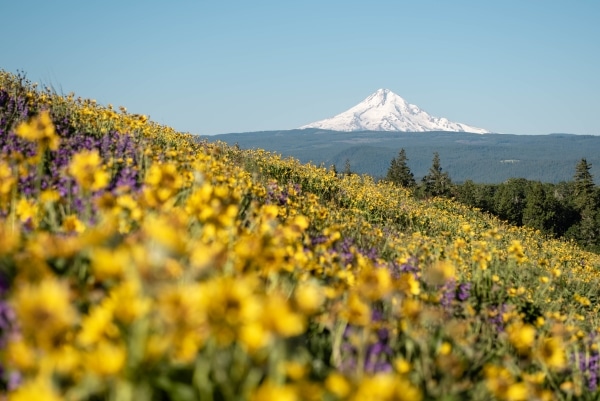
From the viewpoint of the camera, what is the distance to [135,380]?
1688 mm

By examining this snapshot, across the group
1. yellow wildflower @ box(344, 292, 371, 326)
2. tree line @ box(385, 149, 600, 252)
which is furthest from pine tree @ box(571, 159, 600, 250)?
yellow wildflower @ box(344, 292, 371, 326)

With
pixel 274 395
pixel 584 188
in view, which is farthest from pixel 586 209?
pixel 274 395

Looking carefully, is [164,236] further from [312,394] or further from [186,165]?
[186,165]

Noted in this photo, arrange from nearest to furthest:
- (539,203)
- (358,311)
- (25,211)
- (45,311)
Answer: (45,311), (358,311), (25,211), (539,203)

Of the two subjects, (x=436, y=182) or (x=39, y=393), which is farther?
(x=436, y=182)

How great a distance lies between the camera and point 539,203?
79.4 metres

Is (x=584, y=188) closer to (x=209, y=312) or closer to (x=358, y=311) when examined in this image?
(x=358, y=311)

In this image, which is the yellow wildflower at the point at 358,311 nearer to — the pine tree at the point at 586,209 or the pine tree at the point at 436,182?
the pine tree at the point at 436,182

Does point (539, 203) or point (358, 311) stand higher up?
point (358, 311)

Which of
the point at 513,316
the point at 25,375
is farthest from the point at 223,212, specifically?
the point at 513,316

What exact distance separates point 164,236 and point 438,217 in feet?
58.7

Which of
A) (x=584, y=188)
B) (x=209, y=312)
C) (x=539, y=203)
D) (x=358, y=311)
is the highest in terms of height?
(x=209, y=312)

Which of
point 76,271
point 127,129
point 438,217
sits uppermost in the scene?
point 127,129

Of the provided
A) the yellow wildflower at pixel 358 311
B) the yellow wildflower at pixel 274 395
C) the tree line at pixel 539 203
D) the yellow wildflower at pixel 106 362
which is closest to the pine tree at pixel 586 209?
the tree line at pixel 539 203
